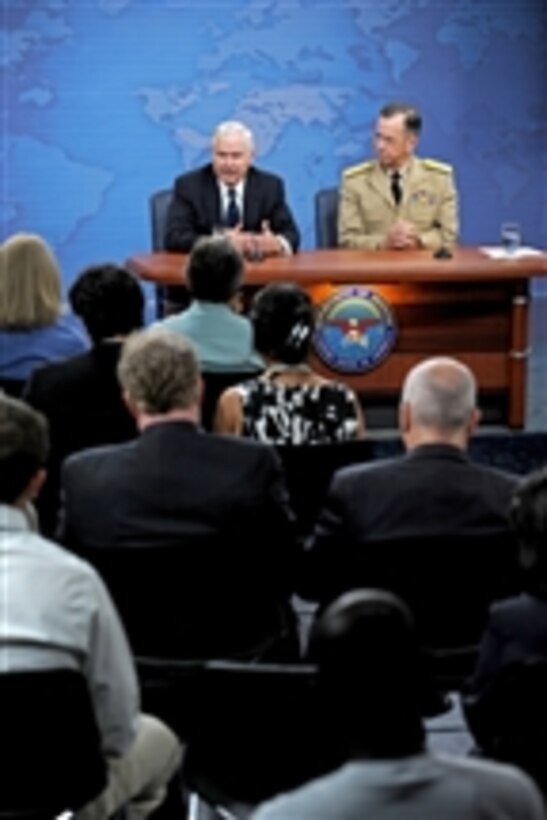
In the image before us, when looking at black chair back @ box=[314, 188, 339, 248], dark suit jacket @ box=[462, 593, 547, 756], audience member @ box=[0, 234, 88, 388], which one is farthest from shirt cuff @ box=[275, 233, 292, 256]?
dark suit jacket @ box=[462, 593, 547, 756]

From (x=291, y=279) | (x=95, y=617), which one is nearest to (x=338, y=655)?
(x=95, y=617)

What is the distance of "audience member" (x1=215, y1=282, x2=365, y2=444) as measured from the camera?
4289mm

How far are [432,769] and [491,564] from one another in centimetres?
169

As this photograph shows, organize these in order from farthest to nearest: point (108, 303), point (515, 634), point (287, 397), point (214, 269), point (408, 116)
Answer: point (408, 116) → point (214, 269) → point (108, 303) → point (287, 397) → point (515, 634)

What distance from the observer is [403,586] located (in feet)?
11.4

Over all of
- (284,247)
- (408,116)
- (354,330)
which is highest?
(408,116)

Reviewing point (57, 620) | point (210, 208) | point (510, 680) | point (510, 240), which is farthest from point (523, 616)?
point (210, 208)

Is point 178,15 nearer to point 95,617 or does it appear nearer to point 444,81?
point 444,81

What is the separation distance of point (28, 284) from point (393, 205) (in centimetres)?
328

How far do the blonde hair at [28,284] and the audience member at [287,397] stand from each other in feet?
2.46

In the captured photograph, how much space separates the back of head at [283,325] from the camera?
432 cm

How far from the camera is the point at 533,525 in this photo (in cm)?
286

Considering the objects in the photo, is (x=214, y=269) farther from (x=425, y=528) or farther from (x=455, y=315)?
(x=455, y=315)

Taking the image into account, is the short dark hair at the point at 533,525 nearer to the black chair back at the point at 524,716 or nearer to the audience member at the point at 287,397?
Result: the black chair back at the point at 524,716
